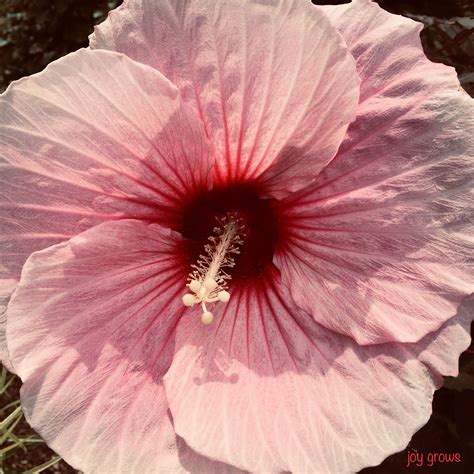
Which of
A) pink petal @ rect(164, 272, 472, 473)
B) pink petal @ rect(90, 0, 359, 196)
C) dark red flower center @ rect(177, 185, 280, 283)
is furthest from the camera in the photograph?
dark red flower center @ rect(177, 185, 280, 283)

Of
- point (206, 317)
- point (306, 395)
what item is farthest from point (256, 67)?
point (306, 395)

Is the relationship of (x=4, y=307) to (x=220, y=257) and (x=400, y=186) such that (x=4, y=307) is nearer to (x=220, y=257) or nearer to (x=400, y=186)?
(x=220, y=257)

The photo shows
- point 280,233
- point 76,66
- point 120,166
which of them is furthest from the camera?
point 280,233

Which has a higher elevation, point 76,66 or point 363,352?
point 76,66

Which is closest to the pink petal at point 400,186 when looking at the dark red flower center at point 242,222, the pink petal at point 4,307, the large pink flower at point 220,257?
the large pink flower at point 220,257

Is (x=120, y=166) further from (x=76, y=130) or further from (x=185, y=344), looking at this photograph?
(x=185, y=344)

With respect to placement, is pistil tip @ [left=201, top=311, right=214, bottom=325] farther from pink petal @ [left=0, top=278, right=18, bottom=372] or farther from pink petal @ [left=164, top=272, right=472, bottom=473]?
pink petal @ [left=0, top=278, right=18, bottom=372]

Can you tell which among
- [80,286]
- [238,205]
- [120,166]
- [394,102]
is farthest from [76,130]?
[394,102]

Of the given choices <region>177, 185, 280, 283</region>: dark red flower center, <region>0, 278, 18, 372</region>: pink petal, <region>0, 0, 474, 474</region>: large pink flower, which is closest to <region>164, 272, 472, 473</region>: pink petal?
<region>0, 0, 474, 474</region>: large pink flower
